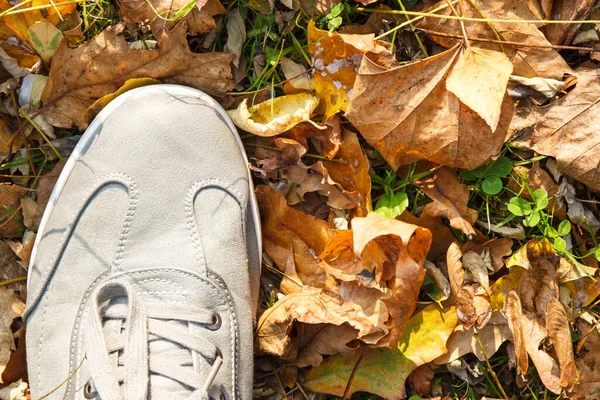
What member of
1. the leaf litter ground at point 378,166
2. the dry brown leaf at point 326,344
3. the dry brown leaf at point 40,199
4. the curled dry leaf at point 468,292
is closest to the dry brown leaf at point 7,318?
the leaf litter ground at point 378,166

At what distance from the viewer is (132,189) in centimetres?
193

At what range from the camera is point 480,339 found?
2.00 metres

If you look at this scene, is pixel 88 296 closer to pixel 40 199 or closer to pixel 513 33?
pixel 40 199

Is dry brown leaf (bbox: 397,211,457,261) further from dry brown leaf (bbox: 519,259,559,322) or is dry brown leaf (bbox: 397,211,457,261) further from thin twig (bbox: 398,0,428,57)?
thin twig (bbox: 398,0,428,57)

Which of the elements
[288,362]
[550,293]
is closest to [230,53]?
[288,362]

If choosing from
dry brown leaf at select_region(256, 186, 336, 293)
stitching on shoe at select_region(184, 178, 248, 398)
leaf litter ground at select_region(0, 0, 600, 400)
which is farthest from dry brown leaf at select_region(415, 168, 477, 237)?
stitching on shoe at select_region(184, 178, 248, 398)

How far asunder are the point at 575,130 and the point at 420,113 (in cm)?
51

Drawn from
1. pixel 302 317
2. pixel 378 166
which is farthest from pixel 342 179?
pixel 302 317

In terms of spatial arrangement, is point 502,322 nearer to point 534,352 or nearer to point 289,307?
point 534,352

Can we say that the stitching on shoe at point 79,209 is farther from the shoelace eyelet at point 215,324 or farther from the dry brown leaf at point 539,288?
the dry brown leaf at point 539,288

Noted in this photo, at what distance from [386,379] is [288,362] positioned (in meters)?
0.34

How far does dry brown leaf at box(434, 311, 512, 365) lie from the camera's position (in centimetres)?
199

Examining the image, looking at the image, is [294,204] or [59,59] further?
[294,204]

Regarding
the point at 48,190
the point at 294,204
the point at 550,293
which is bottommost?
the point at 550,293
